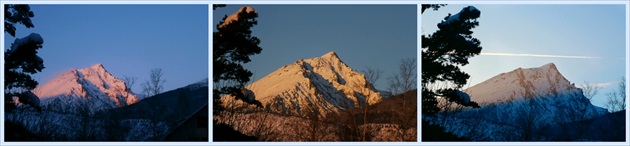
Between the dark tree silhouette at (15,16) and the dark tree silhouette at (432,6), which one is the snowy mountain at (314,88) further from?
the dark tree silhouette at (15,16)

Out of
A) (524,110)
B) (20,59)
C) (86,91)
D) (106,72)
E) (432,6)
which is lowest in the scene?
(524,110)

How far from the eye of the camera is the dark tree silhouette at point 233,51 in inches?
375

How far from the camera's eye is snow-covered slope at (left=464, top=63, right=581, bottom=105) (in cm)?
977

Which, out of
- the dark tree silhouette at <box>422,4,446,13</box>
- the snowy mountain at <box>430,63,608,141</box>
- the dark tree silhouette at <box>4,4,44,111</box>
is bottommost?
the snowy mountain at <box>430,63,608,141</box>

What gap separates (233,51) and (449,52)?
225 cm

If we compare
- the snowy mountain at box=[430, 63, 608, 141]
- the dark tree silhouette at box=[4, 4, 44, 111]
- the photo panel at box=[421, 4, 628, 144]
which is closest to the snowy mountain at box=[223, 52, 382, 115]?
the photo panel at box=[421, 4, 628, 144]

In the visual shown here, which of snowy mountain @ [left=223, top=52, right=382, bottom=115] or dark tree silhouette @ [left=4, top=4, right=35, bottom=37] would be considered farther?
snowy mountain @ [left=223, top=52, right=382, bottom=115]

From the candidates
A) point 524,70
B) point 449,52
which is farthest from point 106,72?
point 524,70

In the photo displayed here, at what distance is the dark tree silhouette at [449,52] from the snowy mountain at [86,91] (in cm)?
304

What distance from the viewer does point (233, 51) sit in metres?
9.59

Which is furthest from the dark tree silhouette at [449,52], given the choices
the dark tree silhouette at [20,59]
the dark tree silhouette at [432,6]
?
the dark tree silhouette at [20,59]

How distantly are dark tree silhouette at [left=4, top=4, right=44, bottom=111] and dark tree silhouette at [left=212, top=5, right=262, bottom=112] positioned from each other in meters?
1.79

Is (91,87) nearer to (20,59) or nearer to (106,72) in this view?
(106,72)

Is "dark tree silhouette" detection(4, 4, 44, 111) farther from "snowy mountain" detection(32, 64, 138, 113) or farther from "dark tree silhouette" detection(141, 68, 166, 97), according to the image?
"dark tree silhouette" detection(141, 68, 166, 97)
